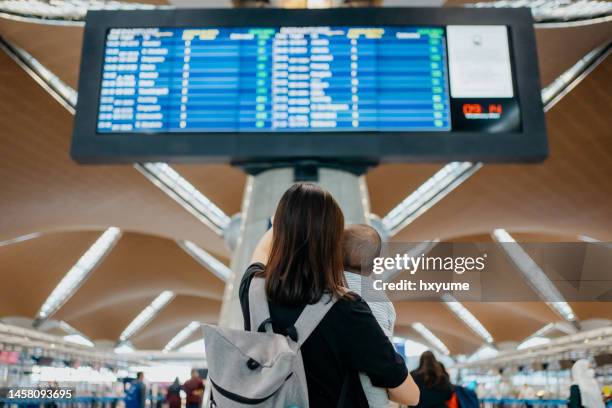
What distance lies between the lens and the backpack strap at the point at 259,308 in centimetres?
162

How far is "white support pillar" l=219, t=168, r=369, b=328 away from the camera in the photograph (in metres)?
7.47

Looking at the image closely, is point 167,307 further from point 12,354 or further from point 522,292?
point 522,292

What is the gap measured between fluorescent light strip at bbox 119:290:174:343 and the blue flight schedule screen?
37.2m

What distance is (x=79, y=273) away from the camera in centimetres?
3253

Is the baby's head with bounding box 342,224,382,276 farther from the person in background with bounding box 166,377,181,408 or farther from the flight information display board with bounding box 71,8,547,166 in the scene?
the person in background with bounding box 166,377,181,408

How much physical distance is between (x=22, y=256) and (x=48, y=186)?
10613 mm

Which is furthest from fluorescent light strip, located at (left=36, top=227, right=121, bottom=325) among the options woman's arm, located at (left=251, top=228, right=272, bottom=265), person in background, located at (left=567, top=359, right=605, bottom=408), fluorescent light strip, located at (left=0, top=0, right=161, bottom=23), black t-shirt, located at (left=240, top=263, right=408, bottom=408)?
black t-shirt, located at (left=240, top=263, right=408, bottom=408)

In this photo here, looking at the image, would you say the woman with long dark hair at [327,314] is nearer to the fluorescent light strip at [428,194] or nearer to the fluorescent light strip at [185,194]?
the fluorescent light strip at [185,194]

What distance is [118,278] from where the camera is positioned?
34312mm

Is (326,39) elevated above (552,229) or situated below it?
below

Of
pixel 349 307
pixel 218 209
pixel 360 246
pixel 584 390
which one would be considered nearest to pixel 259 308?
pixel 349 307

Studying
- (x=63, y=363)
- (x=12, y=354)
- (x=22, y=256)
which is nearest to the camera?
(x=12, y=354)

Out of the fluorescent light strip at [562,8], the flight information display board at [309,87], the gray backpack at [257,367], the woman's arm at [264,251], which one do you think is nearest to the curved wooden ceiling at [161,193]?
the fluorescent light strip at [562,8]

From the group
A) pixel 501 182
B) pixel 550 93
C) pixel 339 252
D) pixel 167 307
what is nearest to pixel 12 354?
pixel 339 252
